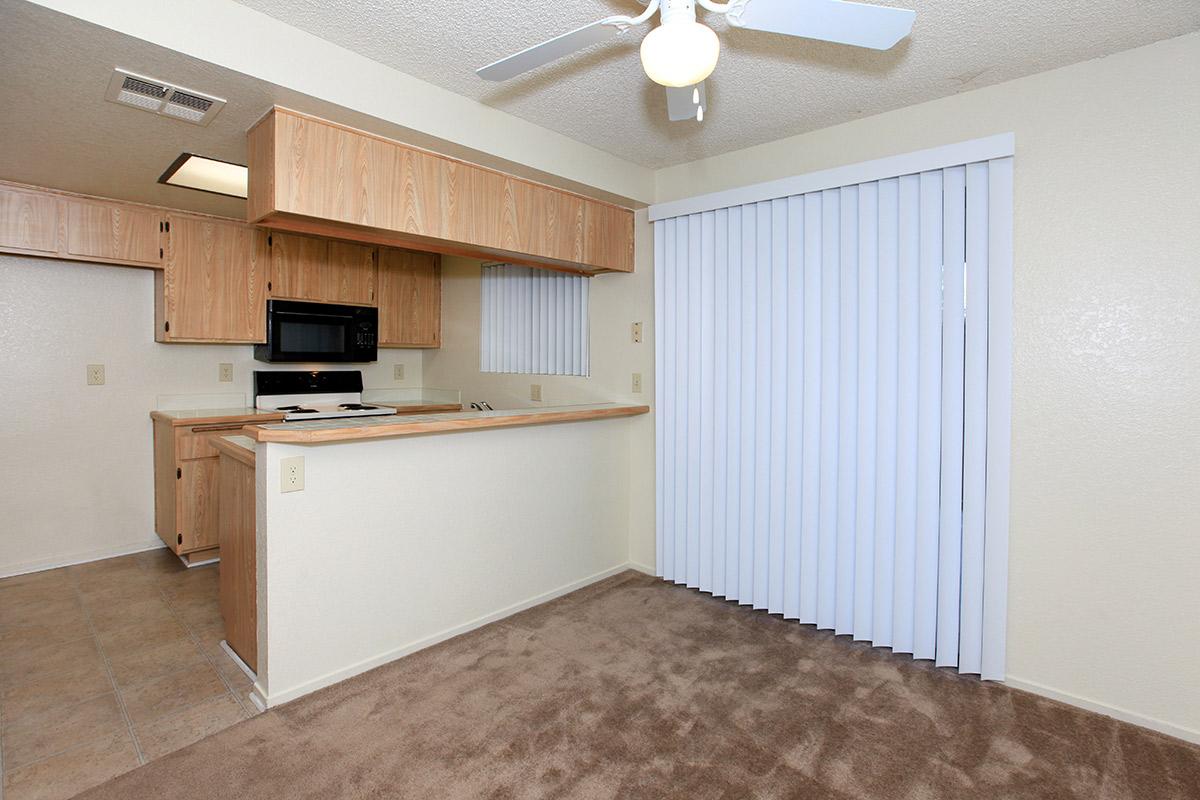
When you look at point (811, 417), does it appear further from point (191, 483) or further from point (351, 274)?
point (191, 483)

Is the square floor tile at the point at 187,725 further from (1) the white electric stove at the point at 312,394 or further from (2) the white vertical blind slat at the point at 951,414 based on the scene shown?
(2) the white vertical blind slat at the point at 951,414

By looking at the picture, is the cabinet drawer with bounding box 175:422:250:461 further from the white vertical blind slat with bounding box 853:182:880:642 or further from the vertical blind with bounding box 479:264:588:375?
the white vertical blind slat with bounding box 853:182:880:642

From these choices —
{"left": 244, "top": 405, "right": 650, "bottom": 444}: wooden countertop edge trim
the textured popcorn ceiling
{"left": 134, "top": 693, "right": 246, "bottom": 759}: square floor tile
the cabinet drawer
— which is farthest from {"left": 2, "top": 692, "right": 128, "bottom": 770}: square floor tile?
the textured popcorn ceiling

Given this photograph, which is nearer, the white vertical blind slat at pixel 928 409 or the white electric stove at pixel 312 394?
the white vertical blind slat at pixel 928 409

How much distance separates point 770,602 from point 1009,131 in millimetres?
2204

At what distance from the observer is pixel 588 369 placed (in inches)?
150

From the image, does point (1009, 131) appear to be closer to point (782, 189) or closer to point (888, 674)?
point (782, 189)

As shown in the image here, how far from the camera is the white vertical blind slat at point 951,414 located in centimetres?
240

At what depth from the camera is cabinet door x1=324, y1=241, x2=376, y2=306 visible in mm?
4371

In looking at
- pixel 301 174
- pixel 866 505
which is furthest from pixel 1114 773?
pixel 301 174

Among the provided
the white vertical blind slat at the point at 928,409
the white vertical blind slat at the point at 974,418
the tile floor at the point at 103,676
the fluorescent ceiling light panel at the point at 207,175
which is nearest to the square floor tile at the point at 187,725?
the tile floor at the point at 103,676

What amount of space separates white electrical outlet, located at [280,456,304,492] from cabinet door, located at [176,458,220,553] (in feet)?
6.26

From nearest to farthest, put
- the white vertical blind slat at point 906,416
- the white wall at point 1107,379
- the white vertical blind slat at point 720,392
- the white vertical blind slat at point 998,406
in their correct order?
the white wall at point 1107,379 → the white vertical blind slat at point 998,406 → the white vertical blind slat at point 906,416 → the white vertical blind slat at point 720,392

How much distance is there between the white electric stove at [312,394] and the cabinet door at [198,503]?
21.7 inches
